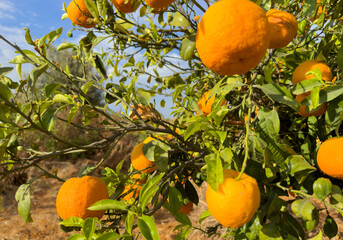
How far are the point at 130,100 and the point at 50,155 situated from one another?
323mm

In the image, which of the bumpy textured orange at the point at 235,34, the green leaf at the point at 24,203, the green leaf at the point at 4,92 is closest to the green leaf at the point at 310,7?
the bumpy textured orange at the point at 235,34

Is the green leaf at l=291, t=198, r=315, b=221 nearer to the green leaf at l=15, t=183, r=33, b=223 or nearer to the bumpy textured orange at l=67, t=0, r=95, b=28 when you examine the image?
the green leaf at l=15, t=183, r=33, b=223

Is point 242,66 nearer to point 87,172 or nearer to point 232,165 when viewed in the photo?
point 232,165

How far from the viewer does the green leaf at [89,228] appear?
507mm

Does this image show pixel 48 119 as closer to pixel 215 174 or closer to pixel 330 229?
pixel 215 174

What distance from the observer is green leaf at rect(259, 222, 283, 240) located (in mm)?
665

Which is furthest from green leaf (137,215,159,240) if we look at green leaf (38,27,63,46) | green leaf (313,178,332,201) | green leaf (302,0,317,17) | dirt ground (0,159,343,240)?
dirt ground (0,159,343,240)

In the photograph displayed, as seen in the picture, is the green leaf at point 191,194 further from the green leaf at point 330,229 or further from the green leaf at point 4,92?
the green leaf at point 4,92

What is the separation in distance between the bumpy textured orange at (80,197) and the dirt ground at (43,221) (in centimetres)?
161

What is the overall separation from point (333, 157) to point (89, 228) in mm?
609

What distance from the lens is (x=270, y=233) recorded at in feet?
2.21

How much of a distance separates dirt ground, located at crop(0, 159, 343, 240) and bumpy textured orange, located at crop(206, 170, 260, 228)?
65.3 inches

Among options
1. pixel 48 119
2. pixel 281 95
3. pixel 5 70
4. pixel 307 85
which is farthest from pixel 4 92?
pixel 307 85

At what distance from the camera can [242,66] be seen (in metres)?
0.53
